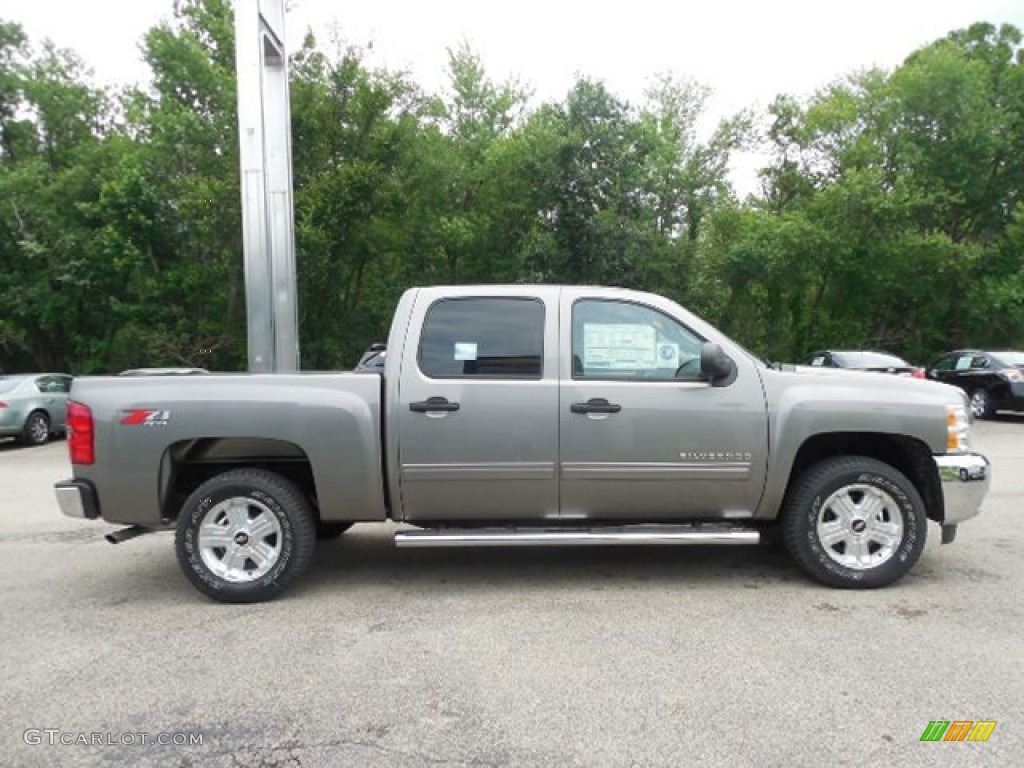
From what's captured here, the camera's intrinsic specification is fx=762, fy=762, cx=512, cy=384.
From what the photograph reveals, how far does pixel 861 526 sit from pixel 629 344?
182cm

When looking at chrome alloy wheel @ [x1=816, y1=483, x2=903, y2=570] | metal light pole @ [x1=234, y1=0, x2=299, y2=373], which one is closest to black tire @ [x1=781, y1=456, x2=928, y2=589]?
chrome alloy wheel @ [x1=816, y1=483, x2=903, y2=570]

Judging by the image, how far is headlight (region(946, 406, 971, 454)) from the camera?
4730 mm

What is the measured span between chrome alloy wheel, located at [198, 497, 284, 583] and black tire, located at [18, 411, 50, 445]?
12.3 meters

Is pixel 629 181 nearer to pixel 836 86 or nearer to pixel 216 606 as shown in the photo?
pixel 836 86

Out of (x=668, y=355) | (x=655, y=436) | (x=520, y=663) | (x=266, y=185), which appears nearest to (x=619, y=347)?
(x=668, y=355)

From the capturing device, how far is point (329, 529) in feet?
19.3

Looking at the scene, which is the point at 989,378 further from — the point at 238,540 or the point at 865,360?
the point at 238,540

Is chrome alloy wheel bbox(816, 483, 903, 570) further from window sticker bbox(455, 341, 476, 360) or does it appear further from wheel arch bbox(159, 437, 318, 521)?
wheel arch bbox(159, 437, 318, 521)

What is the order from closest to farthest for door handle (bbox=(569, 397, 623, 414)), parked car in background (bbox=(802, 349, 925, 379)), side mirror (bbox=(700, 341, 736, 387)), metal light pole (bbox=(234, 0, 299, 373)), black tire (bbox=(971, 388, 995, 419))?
side mirror (bbox=(700, 341, 736, 387)) < door handle (bbox=(569, 397, 623, 414)) < metal light pole (bbox=(234, 0, 299, 373)) < parked car in background (bbox=(802, 349, 925, 379)) < black tire (bbox=(971, 388, 995, 419))

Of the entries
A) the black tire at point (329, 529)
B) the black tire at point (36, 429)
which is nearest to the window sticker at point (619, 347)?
the black tire at point (329, 529)

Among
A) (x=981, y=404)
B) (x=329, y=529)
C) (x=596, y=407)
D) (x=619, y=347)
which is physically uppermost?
Answer: (x=619, y=347)

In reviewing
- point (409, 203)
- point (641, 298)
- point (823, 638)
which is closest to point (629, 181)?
point (409, 203)

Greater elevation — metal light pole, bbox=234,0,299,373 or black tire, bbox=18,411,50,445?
metal light pole, bbox=234,0,299,373

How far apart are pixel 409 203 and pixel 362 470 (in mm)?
17477
